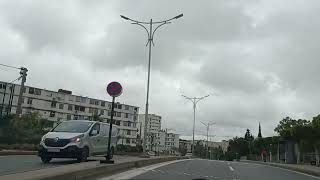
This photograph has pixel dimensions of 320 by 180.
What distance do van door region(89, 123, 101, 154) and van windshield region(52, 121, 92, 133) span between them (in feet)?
1.03

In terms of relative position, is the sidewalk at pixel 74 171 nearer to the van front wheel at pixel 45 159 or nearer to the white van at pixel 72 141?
the white van at pixel 72 141

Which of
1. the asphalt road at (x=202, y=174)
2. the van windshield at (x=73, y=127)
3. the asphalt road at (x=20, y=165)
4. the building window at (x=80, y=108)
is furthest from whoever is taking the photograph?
the building window at (x=80, y=108)

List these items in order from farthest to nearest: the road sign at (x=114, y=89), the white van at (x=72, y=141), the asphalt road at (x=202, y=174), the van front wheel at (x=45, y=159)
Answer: the van front wheel at (x=45, y=159) → the white van at (x=72, y=141) → the road sign at (x=114, y=89) → the asphalt road at (x=202, y=174)

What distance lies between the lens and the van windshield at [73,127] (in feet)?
62.6

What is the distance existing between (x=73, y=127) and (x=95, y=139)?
1251 millimetres

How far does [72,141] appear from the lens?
18.0 m

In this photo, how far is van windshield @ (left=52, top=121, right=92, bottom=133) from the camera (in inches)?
752

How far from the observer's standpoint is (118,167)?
17.0 metres

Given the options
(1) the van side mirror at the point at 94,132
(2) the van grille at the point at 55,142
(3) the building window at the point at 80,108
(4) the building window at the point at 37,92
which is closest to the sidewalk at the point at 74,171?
(1) the van side mirror at the point at 94,132

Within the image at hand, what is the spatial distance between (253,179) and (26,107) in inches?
4329

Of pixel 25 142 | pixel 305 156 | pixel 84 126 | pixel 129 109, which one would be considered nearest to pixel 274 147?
pixel 305 156

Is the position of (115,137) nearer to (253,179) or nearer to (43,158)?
(43,158)

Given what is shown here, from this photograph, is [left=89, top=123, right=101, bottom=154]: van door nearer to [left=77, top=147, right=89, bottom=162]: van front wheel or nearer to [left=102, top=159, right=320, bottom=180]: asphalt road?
[left=77, top=147, right=89, bottom=162]: van front wheel

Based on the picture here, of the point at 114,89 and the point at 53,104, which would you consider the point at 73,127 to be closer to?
the point at 114,89
